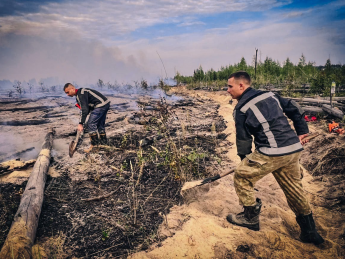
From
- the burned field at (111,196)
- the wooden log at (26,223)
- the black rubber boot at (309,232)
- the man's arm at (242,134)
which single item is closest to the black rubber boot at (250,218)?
the black rubber boot at (309,232)

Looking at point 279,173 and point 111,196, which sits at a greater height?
point 279,173

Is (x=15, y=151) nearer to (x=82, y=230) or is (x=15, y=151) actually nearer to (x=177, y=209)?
(x=82, y=230)

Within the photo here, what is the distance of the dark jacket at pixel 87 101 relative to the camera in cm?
589

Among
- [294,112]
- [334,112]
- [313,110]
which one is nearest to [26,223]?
[294,112]

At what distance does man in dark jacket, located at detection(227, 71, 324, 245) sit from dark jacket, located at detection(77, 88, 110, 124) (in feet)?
14.5

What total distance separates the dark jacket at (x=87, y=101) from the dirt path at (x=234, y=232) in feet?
12.8

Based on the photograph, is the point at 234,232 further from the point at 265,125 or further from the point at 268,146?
the point at 265,125

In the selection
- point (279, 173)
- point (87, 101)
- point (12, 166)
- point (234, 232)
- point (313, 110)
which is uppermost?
point (87, 101)

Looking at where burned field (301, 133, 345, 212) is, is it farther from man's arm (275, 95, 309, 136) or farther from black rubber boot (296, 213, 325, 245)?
man's arm (275, 95, 309, 136)

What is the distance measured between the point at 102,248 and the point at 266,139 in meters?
2.29

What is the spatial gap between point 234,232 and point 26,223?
8.42ft

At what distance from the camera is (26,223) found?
2684 millimetres

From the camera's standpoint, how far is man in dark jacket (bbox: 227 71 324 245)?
2.45m

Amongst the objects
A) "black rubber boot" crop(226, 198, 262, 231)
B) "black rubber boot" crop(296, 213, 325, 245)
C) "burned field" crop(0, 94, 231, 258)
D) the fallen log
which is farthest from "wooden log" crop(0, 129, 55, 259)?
"black rubber boot" crop(296, 213, 325, 245)
